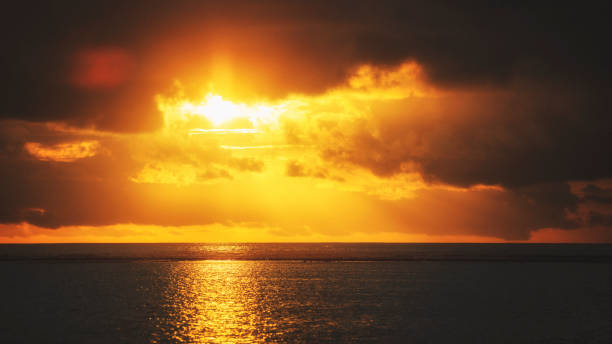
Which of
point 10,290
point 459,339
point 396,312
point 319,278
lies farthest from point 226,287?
point 459,339

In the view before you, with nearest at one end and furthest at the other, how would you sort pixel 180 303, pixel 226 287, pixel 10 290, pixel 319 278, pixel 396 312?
pixel 396 312
pixel 180 303
pixel 10 290
pixel 226 287
pixel 319 278

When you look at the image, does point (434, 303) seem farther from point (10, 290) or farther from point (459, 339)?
point (10, 290)

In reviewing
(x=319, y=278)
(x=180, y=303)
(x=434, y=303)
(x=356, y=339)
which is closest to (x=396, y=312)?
(x=434, y=303)

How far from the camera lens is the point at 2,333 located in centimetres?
5200

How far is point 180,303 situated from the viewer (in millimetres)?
75250

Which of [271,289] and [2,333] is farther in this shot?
[271,289]

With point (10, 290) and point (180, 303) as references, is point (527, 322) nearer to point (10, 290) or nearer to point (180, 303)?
point (180, 303)

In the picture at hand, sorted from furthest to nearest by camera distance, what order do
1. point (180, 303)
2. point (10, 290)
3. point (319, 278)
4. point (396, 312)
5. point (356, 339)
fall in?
point (319, 278) → point (10, 290) → point (180, 303) → point (396, 312) → point (356, 339)

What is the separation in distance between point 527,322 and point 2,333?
51.0 meters

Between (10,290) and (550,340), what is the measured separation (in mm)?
80838

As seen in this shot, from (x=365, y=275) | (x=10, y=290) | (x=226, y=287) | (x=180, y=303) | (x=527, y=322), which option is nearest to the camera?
(x=527, y=322)

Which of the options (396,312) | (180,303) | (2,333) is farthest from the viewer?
(180,303)

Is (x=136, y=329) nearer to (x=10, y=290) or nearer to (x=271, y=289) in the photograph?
(x=271, y=289)

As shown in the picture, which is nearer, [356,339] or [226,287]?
[356,339]
